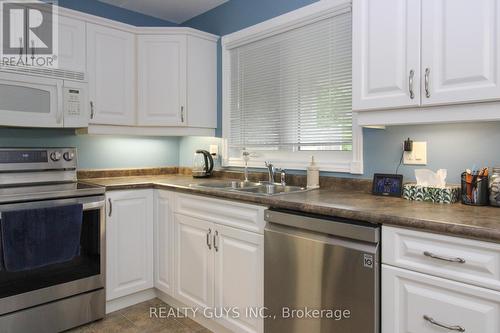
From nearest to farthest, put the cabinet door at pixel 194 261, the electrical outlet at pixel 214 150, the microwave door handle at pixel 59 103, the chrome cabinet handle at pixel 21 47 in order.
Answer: the cabinet door at pixel 194 261 < the chrome cabinet handle at pixel 21 47 < the microwave door handle at pixel 59 103 < the electrical outlet at pixel 214 150

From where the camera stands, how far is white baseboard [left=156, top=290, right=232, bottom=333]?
218cm

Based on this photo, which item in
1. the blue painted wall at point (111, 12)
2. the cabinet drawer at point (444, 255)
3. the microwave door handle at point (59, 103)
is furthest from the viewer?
the blue painted wall at point (111, 12)

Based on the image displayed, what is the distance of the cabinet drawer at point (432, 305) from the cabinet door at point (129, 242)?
1.83 m

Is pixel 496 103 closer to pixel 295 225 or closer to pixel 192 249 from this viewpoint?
pixel 295 225

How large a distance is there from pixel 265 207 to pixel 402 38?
106 cm

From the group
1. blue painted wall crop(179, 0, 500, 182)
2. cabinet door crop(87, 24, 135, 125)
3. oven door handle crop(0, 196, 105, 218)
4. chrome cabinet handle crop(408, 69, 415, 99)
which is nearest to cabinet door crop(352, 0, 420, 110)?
chrome cabinet handle crop(408, 69, 415, 99)

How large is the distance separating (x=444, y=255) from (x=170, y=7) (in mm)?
2992

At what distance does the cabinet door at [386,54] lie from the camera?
156 cm

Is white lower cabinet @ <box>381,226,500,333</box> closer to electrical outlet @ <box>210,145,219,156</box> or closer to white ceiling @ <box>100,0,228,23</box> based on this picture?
electrical outlet @ <box>210,145,219,156</box>

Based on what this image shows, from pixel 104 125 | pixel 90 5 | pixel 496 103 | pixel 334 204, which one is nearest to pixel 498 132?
pixel 496 103

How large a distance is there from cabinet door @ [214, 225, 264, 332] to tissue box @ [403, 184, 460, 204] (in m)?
0.80

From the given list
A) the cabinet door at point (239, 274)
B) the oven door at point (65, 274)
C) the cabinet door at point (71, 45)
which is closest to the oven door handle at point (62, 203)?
the oven door at point (65, 274)

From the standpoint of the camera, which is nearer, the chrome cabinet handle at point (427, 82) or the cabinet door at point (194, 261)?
the chrome cabinet handle at point (427, 82)

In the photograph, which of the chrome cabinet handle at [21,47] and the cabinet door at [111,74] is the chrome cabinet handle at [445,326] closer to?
the cabinet door at [111,74]
